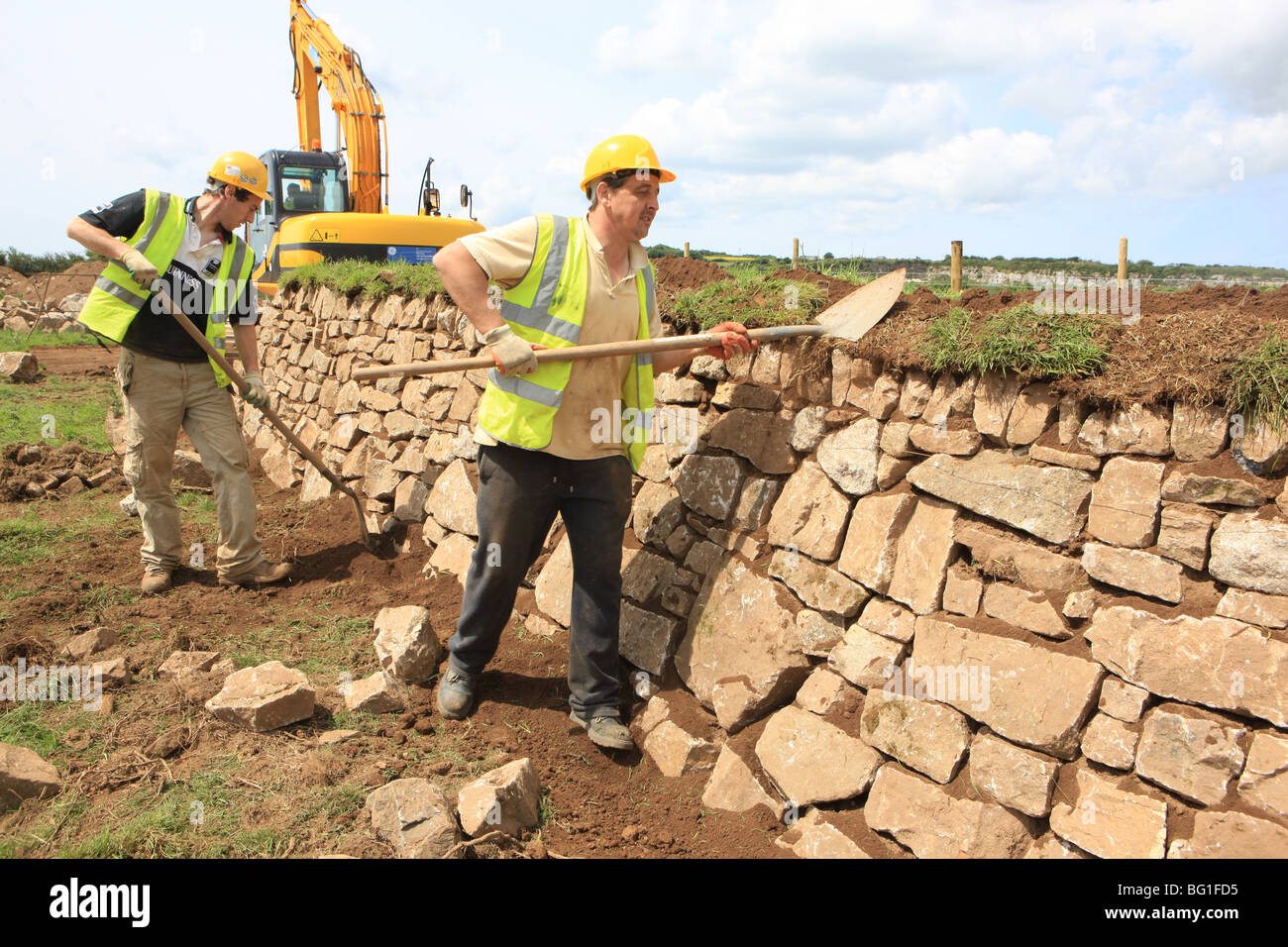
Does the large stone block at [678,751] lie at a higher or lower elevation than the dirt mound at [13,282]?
lower

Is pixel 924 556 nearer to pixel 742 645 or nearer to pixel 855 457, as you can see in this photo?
pixel 855 457

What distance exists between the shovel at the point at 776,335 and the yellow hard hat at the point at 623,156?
70 cm

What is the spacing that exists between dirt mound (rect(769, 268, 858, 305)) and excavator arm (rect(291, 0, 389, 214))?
28.8ft

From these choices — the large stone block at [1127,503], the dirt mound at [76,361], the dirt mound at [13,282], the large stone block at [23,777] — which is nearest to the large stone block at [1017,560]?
the large stone block at [1127,503]

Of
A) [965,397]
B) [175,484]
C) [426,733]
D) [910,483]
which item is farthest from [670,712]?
[175,484]

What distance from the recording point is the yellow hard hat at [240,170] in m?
4.68

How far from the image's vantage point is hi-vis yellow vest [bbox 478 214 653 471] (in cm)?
339

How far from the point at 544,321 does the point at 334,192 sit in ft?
29.4

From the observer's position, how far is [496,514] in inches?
139

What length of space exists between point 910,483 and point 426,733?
7.67 feet

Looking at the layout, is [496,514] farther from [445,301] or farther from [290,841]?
[445,301]

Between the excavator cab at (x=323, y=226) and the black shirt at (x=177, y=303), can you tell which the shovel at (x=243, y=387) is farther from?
the excavator cab at (x=323, y=226)

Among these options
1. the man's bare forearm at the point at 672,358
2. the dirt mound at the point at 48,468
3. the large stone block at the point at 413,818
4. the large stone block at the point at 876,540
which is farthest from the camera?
the dirt mound at the point at 48,468

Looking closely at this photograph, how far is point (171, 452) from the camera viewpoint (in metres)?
5.13
